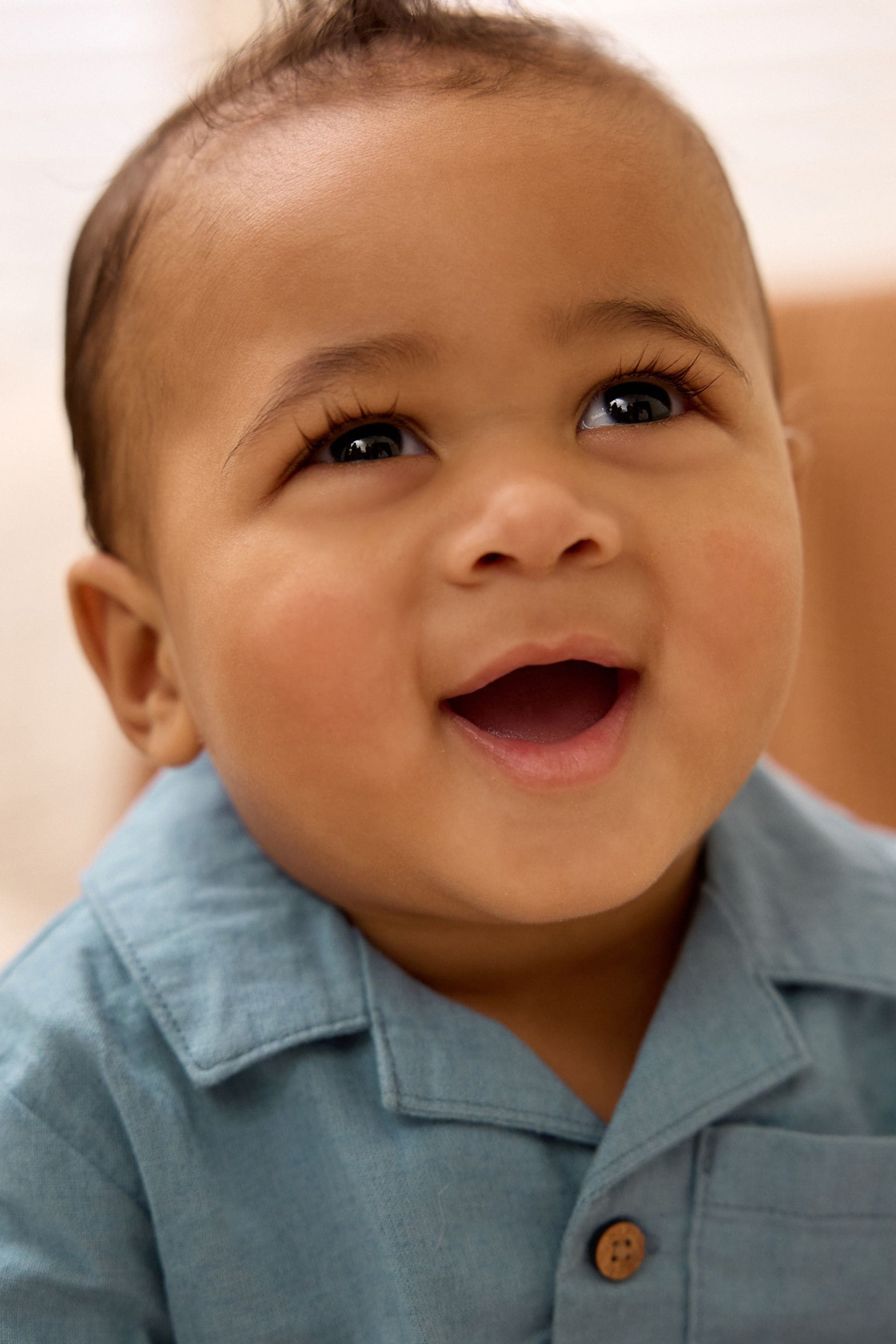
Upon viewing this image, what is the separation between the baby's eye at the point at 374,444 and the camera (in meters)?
0.74

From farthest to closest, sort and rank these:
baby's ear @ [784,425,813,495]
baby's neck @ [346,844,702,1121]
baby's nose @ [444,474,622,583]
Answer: baby's ear @ [784,425,813,495], baby's neck @ [346,844,702,1121], baby's nose @ [444,474,622,583]

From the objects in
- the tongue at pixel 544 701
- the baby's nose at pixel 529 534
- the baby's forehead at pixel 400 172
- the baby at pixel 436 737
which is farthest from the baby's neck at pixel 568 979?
the baby's forehead at pixel 400 172

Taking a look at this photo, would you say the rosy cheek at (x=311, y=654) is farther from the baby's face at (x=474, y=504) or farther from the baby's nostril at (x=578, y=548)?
the baby's nostril at (x=578, y=548)

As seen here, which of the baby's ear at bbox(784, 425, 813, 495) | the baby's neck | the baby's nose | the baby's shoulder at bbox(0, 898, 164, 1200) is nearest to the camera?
the baby's nose

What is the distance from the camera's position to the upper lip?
0.68 meters

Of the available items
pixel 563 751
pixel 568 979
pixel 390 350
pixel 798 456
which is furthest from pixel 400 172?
pixel 568 979

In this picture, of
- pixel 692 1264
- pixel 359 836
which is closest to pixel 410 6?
pixel 359 836

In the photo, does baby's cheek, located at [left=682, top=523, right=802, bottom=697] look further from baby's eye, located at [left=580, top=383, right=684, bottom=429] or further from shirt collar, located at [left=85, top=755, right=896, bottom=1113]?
shirt collar, located at [left=85, top=755, right=896, bottom=1113]

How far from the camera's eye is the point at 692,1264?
0.80 m

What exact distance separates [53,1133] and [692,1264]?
410 mm


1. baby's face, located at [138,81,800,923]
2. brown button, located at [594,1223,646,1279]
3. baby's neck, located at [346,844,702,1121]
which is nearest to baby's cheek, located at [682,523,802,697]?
baby's face, located at [138,81,800,923]

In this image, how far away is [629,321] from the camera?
742 mm

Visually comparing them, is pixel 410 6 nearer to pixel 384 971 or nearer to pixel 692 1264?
pixel 384 971

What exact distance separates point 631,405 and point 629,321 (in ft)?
0.17
